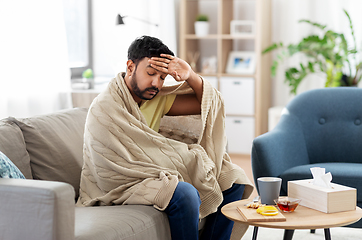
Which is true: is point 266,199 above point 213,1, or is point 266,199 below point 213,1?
below

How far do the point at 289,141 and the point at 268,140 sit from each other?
0.75ft

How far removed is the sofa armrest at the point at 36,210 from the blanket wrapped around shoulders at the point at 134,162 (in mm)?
431

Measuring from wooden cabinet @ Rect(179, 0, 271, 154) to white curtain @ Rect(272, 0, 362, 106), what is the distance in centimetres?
10

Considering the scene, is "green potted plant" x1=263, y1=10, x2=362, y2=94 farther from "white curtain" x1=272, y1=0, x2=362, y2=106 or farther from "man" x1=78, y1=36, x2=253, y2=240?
"man" x1=78, y1=36, x2=253, y2=240

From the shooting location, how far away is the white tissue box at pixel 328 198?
160cm

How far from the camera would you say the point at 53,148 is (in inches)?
75.9

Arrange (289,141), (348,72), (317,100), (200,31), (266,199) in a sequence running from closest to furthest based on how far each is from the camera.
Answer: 1. (266,199)
2. (289,141)
3. (317,100)
4. (348,72)
5. (200,31)

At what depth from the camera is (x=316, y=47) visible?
13.0ft

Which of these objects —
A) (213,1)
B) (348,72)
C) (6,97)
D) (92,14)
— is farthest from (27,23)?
(348,72)

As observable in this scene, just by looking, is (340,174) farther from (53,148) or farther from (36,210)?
(36,210)

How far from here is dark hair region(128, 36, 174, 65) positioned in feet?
6.04

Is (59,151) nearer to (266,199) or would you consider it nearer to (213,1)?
(266,199)

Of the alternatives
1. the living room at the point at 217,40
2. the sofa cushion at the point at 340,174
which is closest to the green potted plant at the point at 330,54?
the living room at the point at 217,40

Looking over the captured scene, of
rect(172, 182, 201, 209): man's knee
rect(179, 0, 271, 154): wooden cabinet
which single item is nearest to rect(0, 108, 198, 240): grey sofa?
rect(172, 182, 201, 209): man's knee
